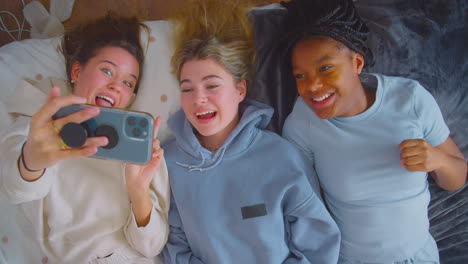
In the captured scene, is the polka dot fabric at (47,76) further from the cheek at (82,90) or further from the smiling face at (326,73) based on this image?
the smiling face at (326,73)

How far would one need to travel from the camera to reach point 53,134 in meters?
0.82

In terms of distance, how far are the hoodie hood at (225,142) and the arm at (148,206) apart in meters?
0.11

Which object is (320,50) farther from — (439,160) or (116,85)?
(116,85)

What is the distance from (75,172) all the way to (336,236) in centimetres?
88

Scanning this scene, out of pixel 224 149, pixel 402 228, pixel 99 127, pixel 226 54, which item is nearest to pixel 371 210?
pixel 402 228

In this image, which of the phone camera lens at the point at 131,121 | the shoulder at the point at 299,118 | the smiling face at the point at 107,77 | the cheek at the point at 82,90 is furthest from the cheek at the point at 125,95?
the shoulder at the point at 299,118

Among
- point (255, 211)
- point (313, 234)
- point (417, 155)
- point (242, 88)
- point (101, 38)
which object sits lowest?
point (313, 234)

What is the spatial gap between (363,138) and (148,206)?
28.9 inches

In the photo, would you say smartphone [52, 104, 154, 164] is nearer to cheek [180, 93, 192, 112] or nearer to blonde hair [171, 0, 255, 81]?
cheek [180, 93, 192, 112]

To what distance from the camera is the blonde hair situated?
3.82ft

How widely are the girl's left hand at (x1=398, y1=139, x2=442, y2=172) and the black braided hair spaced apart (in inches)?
12.9

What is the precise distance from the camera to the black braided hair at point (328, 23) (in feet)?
3.52

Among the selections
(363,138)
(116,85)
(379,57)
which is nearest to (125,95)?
(116,85)

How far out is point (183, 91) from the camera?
3.73 ft
